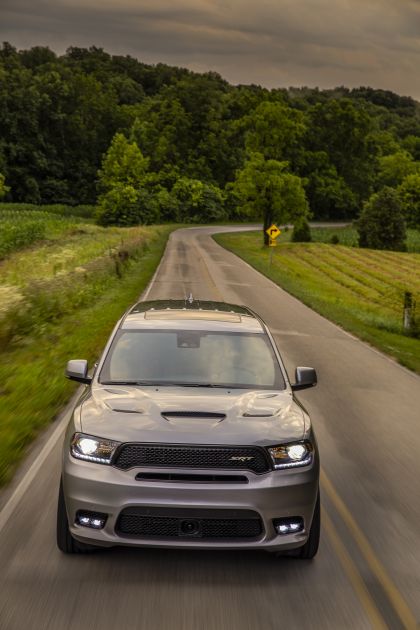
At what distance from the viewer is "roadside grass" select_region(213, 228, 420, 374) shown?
22344mm

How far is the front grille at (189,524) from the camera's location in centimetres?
502

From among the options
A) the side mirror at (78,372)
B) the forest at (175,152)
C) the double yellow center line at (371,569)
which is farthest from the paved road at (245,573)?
the forest at (175,152)

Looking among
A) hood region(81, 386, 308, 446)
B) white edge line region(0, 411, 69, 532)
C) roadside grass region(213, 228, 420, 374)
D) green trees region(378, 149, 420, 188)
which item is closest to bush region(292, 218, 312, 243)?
roadside grass region(213, 228, 420, 374)

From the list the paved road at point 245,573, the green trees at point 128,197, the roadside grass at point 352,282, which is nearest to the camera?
the paved road at point 245,573

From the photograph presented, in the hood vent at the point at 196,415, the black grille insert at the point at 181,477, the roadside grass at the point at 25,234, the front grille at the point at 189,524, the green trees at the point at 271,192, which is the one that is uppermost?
the hood vent at the point at 196,415

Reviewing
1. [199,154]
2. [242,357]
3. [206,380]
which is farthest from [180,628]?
[199,154]

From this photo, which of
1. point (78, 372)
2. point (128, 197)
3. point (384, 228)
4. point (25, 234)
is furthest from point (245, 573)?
point (128, 197)

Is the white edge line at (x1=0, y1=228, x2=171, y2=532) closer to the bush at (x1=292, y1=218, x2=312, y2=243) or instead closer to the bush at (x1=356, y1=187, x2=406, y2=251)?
the bush at (x1=292, y1=218, x2=312, y2=243)

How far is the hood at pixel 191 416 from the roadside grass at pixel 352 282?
10.4 meters

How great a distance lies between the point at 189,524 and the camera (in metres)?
5.09

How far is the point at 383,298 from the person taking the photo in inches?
1699

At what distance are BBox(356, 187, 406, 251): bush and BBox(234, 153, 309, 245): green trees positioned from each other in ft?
53.6

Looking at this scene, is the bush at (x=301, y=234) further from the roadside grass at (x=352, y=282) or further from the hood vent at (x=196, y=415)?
the hood vent at (x=196, y=415)

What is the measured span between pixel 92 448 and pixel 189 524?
31.6 inches
